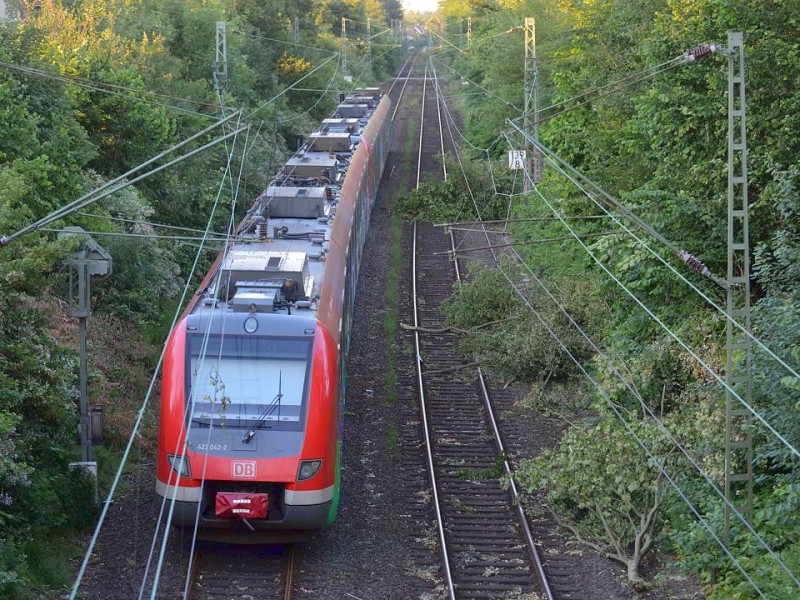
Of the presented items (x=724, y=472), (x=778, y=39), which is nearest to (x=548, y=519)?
(x=724, y=472)

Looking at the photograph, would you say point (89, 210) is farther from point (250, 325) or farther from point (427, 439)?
point (250, 325)

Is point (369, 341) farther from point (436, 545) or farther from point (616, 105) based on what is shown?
point (436, 545)

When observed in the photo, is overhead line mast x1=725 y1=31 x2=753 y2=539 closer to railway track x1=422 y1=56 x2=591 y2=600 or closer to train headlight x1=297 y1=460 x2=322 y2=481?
railway track x1=422 y1=56 x2=591 y2=600

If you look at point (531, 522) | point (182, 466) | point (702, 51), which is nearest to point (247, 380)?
point (182, 466)

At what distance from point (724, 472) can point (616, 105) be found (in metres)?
10.5

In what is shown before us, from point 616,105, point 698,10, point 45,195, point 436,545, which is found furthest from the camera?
point 616,105

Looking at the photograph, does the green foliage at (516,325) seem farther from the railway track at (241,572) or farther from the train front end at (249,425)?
the railway track at (241,572)

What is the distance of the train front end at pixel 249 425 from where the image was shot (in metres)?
11.2

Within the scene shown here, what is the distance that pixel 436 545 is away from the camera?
12.6 metres

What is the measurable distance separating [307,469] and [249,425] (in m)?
0.81

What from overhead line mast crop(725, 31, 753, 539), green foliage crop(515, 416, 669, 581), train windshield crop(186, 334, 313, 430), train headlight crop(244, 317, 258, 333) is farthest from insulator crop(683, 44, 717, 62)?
train headlight crop(244, 317, 258, 333)

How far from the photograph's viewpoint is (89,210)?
19828 millimetres

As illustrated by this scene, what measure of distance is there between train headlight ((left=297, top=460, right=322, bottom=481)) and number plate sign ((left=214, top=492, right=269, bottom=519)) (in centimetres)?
46

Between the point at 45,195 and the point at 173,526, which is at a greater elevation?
the point at 45,195
